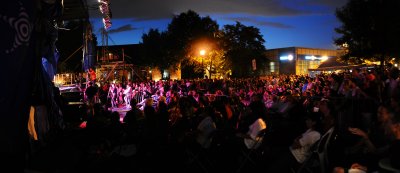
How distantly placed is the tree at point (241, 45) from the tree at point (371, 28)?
18577 mm

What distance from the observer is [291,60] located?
216 feet

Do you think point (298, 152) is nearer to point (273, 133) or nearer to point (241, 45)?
point (273, 133)

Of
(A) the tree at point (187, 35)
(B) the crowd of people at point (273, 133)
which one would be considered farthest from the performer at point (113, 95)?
(A) the tree at point (187, 35)

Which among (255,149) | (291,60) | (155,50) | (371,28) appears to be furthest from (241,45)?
(255,149)

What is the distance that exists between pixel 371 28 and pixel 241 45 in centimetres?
2464

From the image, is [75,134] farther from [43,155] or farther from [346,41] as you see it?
[346,41]

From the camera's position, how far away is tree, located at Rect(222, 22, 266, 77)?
153 feet

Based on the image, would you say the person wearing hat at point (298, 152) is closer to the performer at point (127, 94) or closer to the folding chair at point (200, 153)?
the folding chair at point (200, 153)

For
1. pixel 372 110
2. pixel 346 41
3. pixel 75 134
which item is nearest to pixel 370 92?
pixel 372 110

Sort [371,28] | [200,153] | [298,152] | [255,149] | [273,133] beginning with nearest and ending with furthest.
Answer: [298,152], [273,133], [255,149], [200,153], [371,28]

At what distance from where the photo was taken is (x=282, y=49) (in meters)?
66.8

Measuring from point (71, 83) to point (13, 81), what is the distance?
2376 centimetres

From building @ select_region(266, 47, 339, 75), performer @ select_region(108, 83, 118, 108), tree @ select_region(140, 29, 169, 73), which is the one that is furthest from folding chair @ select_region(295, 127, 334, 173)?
building @ select_region(266, 47, 339, 75)

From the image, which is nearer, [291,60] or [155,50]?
[155,50]
